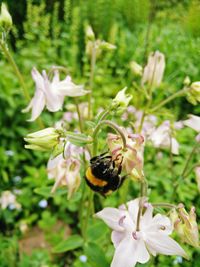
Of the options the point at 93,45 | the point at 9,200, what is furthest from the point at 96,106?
the point at 93,45

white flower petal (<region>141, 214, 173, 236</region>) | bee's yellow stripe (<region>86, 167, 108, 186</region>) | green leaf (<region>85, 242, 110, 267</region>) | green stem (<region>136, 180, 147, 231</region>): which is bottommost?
green leaf (<region>85, 242, 110, 267</region>)

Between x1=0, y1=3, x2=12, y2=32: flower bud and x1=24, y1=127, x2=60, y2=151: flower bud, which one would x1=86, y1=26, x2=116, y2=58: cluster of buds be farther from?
x1=24, y1=127, x2=60, y2=151: flower bud

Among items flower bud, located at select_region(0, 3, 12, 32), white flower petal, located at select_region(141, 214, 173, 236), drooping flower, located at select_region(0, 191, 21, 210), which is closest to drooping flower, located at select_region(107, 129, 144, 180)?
white flower petal, located at select_region(141, 214, 173, 236)

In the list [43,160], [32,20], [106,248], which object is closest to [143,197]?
[106,248]

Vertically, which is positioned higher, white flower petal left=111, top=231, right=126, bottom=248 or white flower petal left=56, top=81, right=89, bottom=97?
white flower petal left=56, top=81, right=89, bottom=97

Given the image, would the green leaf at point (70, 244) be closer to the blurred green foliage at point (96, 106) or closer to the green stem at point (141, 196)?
the blurred green foliage at point (96, 106)

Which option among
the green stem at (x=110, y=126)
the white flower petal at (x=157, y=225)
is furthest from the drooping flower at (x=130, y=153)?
the white flower petal at (x=157, y=225)
